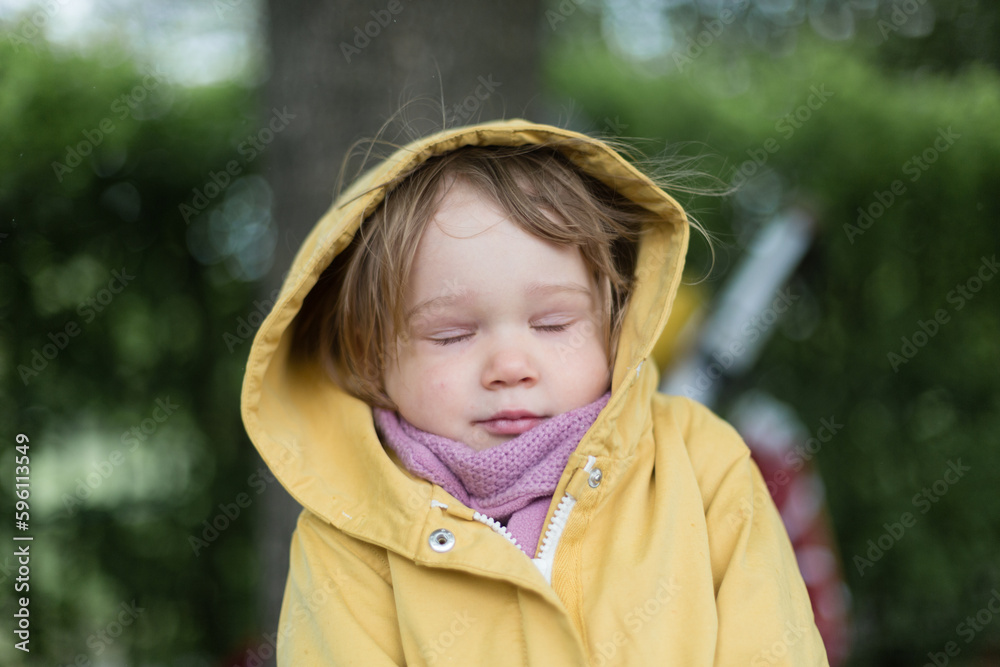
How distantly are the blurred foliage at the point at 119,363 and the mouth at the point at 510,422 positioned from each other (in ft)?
6.57

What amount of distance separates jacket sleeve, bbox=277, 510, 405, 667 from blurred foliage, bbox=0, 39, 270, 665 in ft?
5.87

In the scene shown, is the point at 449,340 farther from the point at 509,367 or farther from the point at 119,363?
the point at 119,363

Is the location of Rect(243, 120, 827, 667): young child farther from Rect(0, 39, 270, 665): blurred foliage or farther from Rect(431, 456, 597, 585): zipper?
Rect(0, 39, 270, 665): blurred foliage

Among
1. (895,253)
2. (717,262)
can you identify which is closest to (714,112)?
(717,262)

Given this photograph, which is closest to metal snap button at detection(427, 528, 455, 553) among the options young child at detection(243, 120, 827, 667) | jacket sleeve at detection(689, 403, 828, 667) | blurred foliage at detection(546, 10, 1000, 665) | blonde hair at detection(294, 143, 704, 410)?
young child at detection(243, 120, 827, 667)

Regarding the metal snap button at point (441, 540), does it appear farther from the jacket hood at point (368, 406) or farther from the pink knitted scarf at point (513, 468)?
the pink knitted scarf at point (513, 468)

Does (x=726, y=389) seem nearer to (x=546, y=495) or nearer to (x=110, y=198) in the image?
(x=546, y=495)

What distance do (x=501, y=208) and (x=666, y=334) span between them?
133 centimetres

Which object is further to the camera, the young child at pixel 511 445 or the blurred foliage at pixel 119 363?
the blurred foliage at pixel 119 363

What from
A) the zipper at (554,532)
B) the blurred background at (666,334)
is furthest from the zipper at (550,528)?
the blurred background at (666,334)

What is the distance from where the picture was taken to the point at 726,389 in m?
3.41

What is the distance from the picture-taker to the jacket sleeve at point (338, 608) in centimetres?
174

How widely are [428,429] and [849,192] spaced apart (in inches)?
101

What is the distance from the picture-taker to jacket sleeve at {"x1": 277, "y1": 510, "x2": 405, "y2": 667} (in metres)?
1.74
